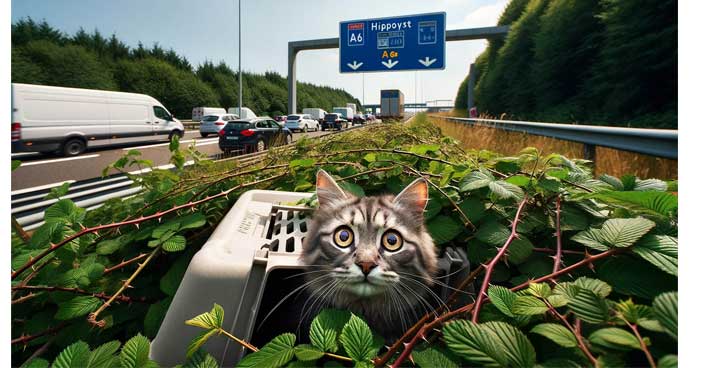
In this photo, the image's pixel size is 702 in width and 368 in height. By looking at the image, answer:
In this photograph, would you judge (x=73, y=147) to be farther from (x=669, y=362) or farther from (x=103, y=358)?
(x=669, y=362)

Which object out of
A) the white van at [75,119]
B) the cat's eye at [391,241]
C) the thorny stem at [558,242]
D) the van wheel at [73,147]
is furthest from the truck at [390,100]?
the cat's eye at [391,241]

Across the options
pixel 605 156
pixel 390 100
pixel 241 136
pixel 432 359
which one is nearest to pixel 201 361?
pixel 432 359

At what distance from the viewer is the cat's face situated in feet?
3.37

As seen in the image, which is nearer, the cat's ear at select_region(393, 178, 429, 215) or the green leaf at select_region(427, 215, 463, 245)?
the cat's ear at select_region(393, 178, 429, 215)

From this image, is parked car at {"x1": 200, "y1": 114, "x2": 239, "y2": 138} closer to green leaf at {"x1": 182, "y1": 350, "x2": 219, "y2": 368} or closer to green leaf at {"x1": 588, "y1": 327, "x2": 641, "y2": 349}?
green leaf at {"x1": 182, "y1": 350, "x2": 219, "y2": 368}

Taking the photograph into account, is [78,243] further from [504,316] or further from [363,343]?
[504,316]

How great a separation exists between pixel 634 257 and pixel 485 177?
0.55m

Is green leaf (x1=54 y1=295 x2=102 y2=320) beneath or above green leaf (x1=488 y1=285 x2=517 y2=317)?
beneath

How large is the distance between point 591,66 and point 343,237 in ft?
64.3

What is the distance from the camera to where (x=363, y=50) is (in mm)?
19578

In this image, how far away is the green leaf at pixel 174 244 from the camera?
1.51m

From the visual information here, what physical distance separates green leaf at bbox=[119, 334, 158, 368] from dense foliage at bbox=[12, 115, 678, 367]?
8cm

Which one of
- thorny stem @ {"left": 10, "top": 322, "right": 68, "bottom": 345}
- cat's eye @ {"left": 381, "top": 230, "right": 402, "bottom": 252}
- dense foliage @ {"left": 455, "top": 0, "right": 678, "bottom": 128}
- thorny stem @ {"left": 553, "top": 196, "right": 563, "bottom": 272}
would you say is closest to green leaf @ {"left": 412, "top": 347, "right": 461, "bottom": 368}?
cat's eye @ {"left": 381, "top": 230, "right": 402, "bottom": 252}

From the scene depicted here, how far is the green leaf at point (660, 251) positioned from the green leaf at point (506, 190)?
39 centimetres
